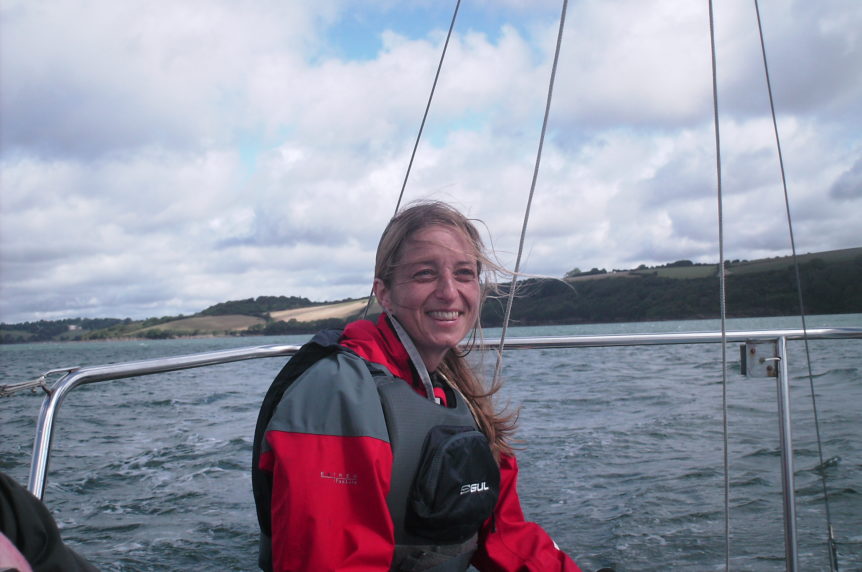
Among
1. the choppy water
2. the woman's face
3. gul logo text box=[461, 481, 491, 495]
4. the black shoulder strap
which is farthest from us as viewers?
the choppy water

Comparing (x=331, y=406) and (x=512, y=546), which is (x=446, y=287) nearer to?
(x=331, y=406)

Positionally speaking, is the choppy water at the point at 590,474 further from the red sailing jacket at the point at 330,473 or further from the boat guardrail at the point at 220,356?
the red sailing jacket at the point at 330,473

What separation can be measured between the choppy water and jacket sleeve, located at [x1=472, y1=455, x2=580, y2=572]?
68.9 inches

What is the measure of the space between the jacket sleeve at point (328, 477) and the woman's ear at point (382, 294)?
441 mm

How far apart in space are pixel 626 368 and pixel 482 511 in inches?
442

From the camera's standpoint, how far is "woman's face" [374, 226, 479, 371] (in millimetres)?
1688

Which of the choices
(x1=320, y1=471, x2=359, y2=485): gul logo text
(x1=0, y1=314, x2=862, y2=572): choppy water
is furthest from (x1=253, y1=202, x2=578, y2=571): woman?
(x1=0, y1=314, x2=862, y2=572): choppy water

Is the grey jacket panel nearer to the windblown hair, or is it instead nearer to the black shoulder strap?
the black shoulder strap

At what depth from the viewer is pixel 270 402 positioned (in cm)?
137

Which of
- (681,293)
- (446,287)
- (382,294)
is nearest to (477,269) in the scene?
(446,287)

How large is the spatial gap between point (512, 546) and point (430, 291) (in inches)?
29.1

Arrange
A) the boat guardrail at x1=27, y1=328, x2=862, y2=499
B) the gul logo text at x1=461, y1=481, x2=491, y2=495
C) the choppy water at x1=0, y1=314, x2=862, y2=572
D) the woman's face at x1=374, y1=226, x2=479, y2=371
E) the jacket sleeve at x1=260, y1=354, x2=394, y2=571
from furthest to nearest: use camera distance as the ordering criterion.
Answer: the choppy water at x1=0, y1=314, x2=862, y2=572 < the boat guardrail at x1=27, y1=328, x2=862, y2=499 < the woman's face at x1=374, y1=226, x2=479, y2=371 < the gul logo text at x1=461, y1=481, x2=491, y2=495 < the jacket sleeve at x1=260, y1=354, x2=394, y2=571

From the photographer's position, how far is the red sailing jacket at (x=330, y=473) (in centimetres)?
118

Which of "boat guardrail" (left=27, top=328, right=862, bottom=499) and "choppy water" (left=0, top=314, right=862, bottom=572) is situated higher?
"boat guardrail" (left=27, top=328, right=862, bottom=499)
